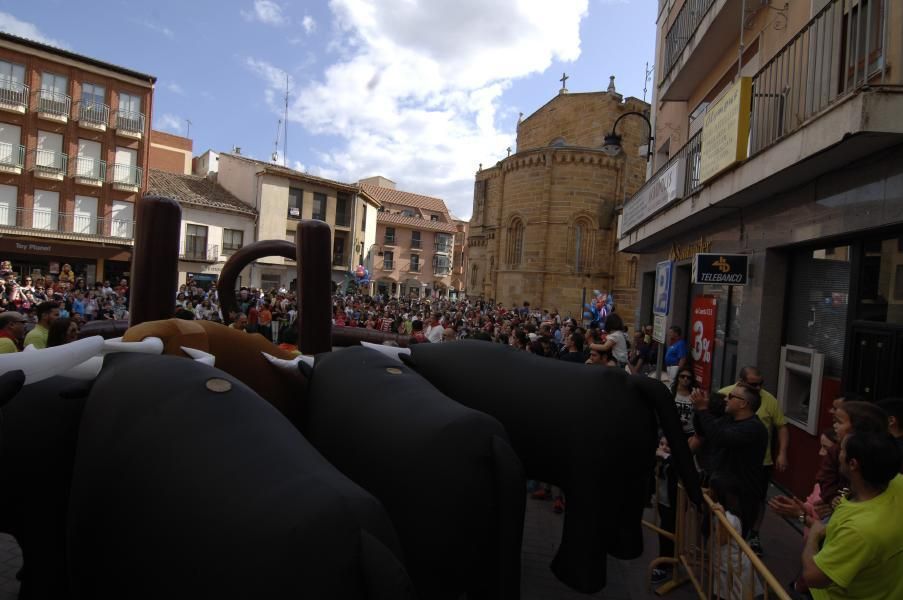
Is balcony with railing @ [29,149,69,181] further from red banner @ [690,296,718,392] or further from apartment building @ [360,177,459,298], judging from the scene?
apartment building @ [360,177,459,298]

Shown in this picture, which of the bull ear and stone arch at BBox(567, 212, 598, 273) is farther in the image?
stone arch at BBox(567, 212, 598, 273)

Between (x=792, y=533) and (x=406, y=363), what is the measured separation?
4.40 metres

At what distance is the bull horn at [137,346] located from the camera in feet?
9.16

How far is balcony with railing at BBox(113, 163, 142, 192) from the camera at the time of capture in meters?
29.8

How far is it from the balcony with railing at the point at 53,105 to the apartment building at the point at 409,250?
30.6 meters

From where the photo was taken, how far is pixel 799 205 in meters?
6.88

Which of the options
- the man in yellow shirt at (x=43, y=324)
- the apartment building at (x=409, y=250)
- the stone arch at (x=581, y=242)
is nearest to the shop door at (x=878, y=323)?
the man in yellow shirt at (x=43, y=324)

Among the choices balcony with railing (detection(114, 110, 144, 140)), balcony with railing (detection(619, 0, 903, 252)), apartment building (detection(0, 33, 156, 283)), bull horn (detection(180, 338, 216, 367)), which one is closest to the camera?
bull horn (detection(180, 338, 216, 367))

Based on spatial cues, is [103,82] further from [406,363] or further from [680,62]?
[406,363]

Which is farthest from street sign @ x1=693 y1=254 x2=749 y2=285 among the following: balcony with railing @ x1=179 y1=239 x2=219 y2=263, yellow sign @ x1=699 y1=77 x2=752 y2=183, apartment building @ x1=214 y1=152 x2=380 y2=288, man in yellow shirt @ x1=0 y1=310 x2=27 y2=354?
balcony with railing @ x1=179 y1=239 x2=219 y2=263

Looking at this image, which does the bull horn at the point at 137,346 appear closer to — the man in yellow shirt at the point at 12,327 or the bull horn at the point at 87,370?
the bull horn at the point at 87,370

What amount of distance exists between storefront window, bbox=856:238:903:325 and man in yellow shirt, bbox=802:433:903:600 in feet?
11.9

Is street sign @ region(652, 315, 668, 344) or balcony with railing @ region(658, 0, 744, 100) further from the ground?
balcony with railing @ region(658, 0, 744, 100)

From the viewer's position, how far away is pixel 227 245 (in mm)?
36062
